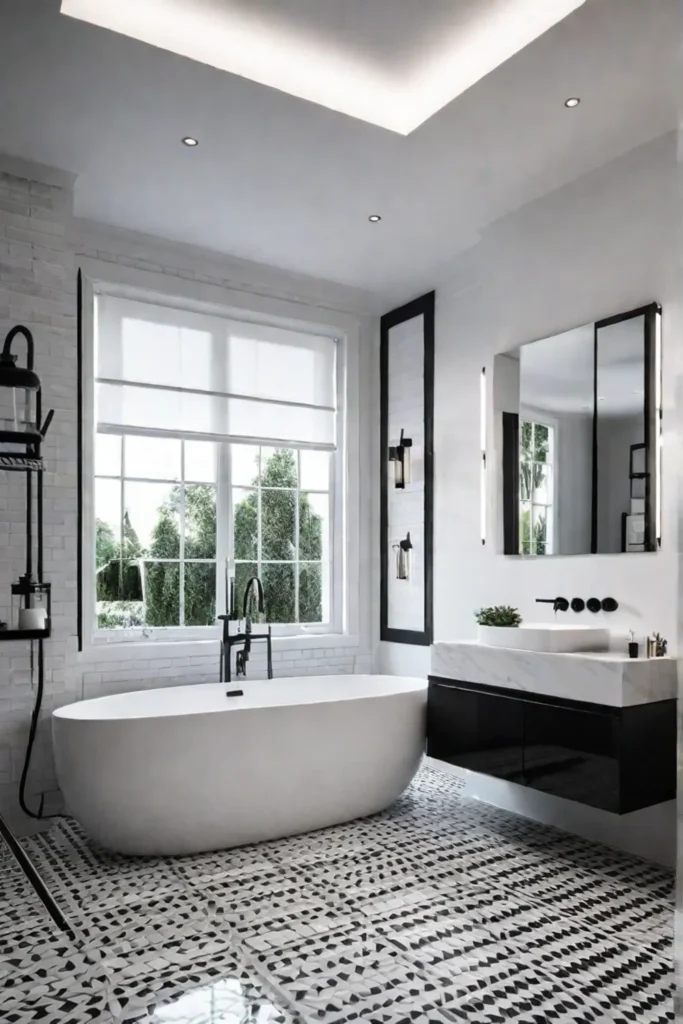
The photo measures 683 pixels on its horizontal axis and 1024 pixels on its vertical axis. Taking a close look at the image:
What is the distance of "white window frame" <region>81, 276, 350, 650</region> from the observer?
4344 mm

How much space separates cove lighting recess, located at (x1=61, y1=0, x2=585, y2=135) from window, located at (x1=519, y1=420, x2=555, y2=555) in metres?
1.65

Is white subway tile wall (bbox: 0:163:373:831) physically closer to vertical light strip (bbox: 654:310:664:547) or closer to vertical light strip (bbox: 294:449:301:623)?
vertical light strip (bbox: 294:449:301:623)

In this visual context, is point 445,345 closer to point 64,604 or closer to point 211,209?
point 211,209

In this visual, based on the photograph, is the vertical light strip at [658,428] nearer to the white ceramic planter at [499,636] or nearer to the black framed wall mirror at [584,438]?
the black framed wall mirror at [584,438]

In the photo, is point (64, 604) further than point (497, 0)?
Yes

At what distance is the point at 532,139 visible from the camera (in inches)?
138

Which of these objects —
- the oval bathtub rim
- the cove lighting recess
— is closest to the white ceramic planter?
the oval bathtub rim

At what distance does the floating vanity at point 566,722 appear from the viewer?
311 centimetres

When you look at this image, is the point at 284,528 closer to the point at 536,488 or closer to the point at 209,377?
the point at 209,377

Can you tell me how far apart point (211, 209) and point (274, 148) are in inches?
29.0

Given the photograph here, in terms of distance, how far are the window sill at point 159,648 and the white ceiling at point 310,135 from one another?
2412mm

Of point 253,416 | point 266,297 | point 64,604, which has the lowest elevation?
point 64,604

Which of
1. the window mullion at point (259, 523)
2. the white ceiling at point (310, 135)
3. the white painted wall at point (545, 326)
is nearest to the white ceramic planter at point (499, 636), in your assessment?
the white painted wall at point (545, 326)

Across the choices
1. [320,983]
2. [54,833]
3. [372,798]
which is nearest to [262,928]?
[320,983]
